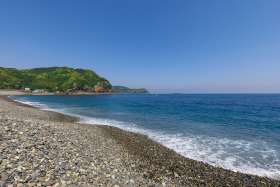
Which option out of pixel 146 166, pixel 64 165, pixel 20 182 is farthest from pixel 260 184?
pixel 20 182

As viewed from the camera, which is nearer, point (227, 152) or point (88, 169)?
point (88, 169)

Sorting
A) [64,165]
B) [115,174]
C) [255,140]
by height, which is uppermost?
[64,165]

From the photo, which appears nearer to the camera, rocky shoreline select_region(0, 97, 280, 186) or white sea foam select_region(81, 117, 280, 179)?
rocky shoreline select_region(0, 97, 280, 186)

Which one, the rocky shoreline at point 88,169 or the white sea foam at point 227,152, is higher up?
the rocky shoreline at point 88,169

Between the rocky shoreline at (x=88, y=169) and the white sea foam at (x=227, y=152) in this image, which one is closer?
the rocky shoreline at (x=88, y=169)

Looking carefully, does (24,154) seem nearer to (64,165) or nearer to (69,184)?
(64,165)

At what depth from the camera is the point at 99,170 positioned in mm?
9445

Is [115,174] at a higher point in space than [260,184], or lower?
higher

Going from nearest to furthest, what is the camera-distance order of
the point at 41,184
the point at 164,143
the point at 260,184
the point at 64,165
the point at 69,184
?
1. the point at 41,184
2. the point at 69,184
3. the point at 64,165
4. the point at 260,184
5. the point at 164,143

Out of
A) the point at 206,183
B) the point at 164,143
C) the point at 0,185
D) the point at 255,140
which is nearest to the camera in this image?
the point at 0,185

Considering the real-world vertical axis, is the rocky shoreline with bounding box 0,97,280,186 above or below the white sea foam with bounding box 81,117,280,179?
above

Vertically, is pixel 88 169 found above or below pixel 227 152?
above

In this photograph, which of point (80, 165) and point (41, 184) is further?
point (80, 165)

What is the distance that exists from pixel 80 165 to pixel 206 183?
6566 millimetres
